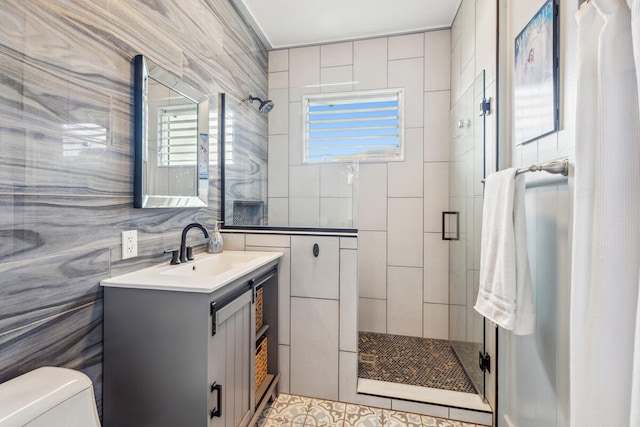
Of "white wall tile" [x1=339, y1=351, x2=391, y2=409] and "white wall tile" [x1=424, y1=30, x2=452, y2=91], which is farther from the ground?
"white wall tile" [x1=424, y1=30, x2=452, y2=91]

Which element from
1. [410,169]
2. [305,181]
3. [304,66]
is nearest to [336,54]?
[304,66]

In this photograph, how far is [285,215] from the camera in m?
2.08

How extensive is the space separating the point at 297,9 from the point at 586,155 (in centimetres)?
241

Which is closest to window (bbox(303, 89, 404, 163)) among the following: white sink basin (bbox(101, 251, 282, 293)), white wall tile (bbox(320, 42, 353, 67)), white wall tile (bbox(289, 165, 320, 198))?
white wall tile (bbox(289, 165, 320, 198))

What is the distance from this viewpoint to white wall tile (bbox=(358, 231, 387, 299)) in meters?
2.75

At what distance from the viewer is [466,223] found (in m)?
2.11

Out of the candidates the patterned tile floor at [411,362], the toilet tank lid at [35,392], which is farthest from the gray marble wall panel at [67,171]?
the patterned tile floor at [411,362]

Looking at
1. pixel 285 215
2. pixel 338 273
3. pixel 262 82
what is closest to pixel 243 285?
pixel 338 273

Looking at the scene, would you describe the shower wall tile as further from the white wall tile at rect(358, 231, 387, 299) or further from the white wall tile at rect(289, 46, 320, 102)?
the white wall tile at rect(358, 231, 387, 299)

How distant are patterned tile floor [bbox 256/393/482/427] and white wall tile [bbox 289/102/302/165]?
1694 mm

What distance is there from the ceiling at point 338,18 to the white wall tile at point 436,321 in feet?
8.39

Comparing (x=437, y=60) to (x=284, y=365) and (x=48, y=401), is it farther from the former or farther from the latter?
(x=48, y=401)

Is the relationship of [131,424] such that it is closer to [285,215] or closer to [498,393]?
[285,215]

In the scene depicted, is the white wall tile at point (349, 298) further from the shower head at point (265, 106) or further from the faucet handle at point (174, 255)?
the shower head at point (265, 106)
